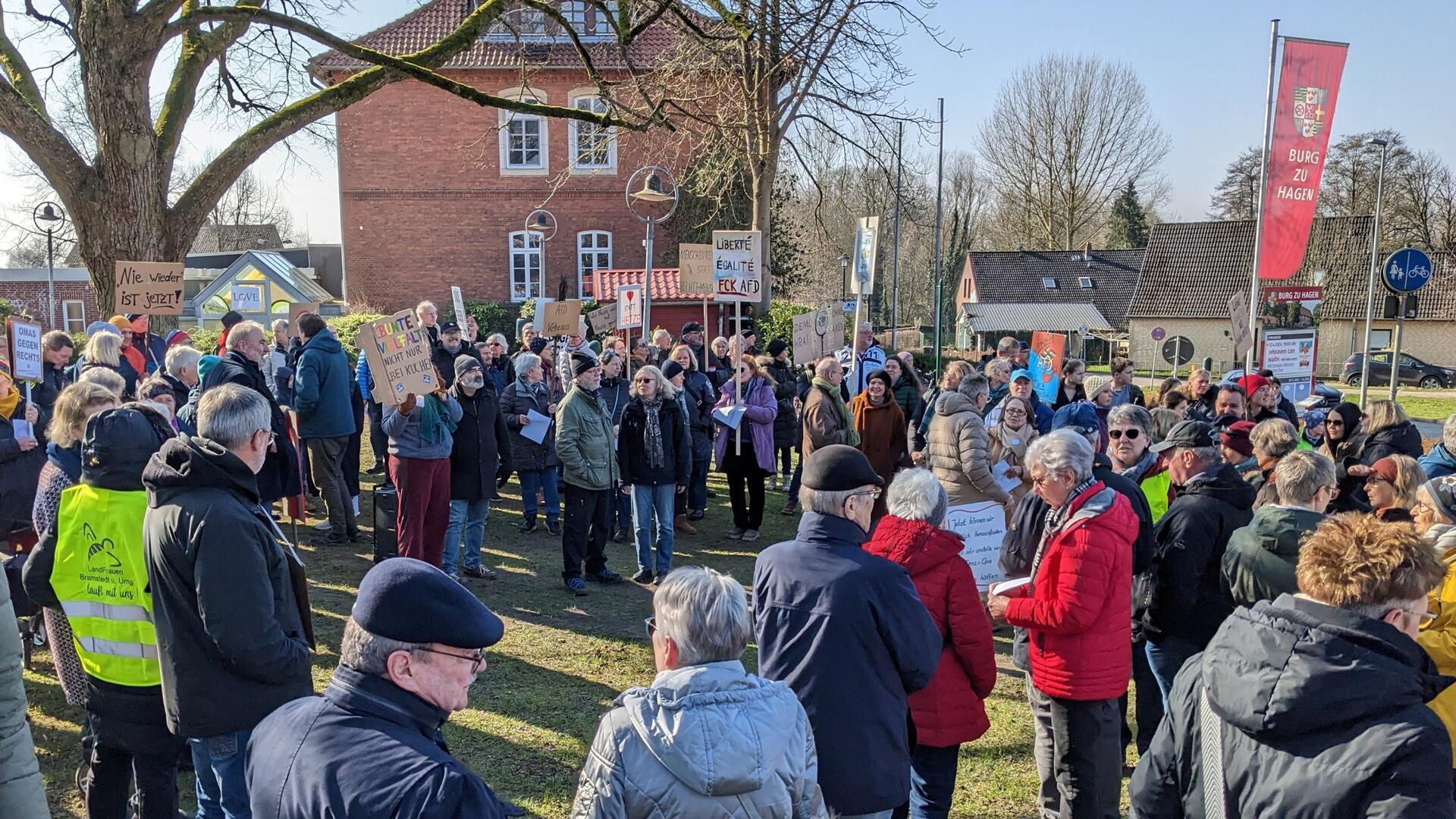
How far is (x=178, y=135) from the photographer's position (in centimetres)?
1203

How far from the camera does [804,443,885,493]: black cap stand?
3.45 m

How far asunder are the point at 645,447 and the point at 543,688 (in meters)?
2.50

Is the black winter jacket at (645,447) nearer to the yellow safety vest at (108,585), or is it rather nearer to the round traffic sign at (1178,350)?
the yellow safety vest at (108,585)

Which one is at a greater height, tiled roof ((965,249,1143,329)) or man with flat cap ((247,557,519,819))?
tiled roof ((965,249,1143,329))

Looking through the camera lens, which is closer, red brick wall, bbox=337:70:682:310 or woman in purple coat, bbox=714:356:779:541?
woman in purple coat, bbox=714:356:779:541

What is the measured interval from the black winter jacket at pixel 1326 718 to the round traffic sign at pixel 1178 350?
61.6ft

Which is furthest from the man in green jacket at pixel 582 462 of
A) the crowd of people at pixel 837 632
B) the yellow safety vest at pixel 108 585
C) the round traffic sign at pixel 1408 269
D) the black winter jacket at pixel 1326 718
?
the round traffic sign at pixel 1408 269

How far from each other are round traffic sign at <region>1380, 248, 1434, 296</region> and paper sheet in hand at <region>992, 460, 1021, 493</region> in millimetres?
11694

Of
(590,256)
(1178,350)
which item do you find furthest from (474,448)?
(590,256)

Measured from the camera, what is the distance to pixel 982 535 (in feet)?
20.1

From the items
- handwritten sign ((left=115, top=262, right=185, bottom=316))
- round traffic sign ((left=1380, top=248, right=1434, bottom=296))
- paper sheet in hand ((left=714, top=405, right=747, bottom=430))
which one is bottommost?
paper sheet in hand ((left=714, top=405, right=747, bottom=430))

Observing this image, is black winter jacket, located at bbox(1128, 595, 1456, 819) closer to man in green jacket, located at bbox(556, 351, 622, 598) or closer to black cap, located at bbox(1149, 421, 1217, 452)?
black cap, located at bbox(1149, 421, 1217, 452)

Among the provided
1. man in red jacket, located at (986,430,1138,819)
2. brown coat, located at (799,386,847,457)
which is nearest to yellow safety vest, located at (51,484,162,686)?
man in red jacket, located at (986,430,1138,819)

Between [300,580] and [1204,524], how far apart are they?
3776 mm
